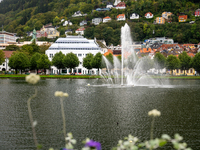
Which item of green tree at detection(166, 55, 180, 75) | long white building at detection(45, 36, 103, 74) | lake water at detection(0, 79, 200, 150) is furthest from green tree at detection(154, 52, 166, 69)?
lake water at detection(0, 79, 200, 150)

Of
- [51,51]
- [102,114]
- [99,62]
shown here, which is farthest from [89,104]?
[51,51]

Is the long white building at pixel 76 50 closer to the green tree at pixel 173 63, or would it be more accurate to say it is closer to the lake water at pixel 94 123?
the green tree at pixel 173 63

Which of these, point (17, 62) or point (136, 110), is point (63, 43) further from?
point (136, 110)

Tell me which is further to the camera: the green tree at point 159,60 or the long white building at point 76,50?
the long white building at point 76,50

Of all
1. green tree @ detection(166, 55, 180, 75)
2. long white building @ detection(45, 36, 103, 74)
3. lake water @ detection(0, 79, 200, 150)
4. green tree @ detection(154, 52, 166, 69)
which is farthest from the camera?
long white building @ detection(45, 36, 103, 74)

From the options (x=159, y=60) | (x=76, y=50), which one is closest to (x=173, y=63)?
(x=159, y=60)

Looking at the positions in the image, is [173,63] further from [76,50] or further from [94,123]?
[94,123]

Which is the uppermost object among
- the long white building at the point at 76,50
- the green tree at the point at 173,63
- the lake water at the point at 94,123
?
the long white building at the point at 76,50

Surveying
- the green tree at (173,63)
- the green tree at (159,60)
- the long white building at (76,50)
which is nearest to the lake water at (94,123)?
the green tree at (159,60)

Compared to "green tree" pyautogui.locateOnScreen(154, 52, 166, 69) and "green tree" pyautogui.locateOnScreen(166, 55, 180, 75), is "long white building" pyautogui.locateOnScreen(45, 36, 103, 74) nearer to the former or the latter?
"green tree" pyautogui.locateOnScreen(154, 52, 166, 69)

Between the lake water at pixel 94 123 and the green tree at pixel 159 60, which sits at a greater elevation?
the green tree at pixel 159 60

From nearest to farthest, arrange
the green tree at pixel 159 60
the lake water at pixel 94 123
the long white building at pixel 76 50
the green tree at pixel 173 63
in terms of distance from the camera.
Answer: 1. the lake water at pixel 94 123
2. the green tree at pixel 173 63
3. the green tree at pixel 159 60
4. the long white building at pixel 76 50

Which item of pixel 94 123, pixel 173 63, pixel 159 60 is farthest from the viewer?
pixel 159 60

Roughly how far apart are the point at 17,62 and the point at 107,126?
275 ft
